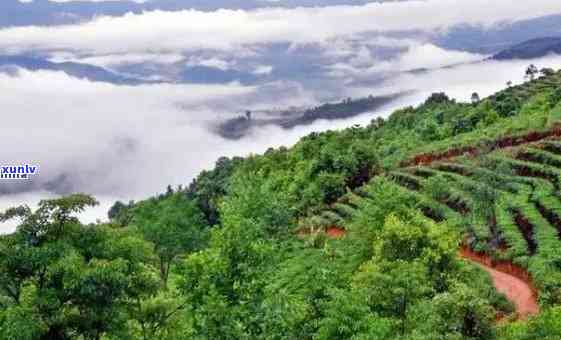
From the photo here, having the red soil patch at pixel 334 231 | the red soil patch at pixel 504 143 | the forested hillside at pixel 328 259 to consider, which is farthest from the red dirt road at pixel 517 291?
the red soil patch at pixel 504 143

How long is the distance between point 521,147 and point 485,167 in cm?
888

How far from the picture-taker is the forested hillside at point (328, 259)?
2812 cm

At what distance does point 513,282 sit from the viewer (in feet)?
178

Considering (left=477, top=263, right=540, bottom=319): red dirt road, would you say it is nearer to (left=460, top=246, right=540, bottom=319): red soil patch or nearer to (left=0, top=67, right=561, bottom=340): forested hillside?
(left=460, top=246, right=540, bottom=319): red soil patch

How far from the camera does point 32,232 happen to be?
92.7ft

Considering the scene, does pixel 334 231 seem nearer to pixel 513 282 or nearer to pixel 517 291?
pixel 513 282

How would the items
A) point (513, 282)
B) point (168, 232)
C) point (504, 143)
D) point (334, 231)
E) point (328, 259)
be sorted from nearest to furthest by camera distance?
point (328, 259)
point (513, 282)
point (334, 231)
point (168, 232)
point (504, 143)

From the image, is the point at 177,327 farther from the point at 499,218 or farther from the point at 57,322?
the point at 499,218

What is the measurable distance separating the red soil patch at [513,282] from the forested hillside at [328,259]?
504 millimetres

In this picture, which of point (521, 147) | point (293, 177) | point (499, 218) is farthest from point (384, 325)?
point (293, 177)

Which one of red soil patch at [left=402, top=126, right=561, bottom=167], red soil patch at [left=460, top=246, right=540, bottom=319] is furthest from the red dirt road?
red soil patch at [left=402, top=126, right=561, bottom=167]

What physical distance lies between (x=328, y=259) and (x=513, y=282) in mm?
12995

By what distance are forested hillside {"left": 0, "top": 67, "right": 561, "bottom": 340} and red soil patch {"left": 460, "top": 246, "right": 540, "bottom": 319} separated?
1.65 ft

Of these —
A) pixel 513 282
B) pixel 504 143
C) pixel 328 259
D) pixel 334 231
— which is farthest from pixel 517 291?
pixel 504 143
